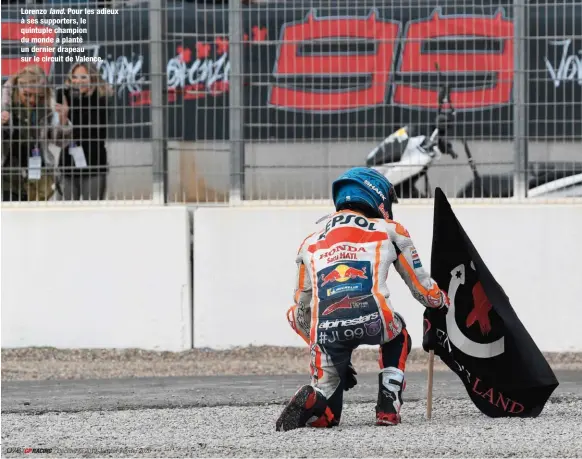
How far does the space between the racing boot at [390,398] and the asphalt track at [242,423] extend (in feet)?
0.29

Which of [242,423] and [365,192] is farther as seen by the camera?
[242,423]

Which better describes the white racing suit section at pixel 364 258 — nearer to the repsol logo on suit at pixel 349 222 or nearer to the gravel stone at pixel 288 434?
the repsol logo on suit at pixel 349 222

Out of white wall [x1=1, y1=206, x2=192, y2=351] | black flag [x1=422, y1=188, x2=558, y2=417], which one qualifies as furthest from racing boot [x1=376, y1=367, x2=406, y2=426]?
white wall [x1=1, y1=206, x2=192, y2=351]

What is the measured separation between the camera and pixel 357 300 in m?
7.04

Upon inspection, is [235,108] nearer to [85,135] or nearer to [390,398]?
[85,135]

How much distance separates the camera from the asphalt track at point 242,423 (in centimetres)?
632

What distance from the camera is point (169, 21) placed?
1156cm

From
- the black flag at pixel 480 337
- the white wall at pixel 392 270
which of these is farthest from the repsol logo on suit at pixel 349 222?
the white wall at pixel 392 270

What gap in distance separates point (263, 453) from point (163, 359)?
199 inches

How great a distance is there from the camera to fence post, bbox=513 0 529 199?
11.2 m

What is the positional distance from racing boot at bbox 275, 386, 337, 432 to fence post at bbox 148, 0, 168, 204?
481cm

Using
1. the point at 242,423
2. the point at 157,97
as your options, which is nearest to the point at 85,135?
the point at 157,97

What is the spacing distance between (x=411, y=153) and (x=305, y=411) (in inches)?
185

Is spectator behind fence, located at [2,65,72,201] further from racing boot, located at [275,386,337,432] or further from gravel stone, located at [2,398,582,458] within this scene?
racing boot, located at [275,386,337,432]
